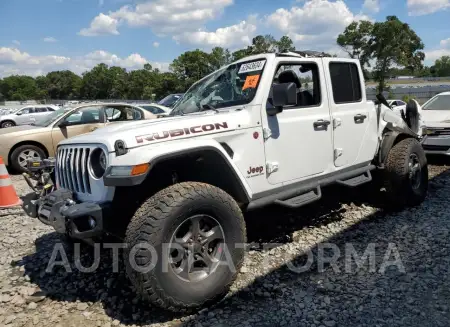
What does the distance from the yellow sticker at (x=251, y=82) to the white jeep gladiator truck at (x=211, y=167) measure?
12 mm

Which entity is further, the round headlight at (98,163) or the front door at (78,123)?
the front door at (78,123)

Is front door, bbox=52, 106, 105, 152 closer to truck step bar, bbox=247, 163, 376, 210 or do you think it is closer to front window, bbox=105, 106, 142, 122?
front window, bbox=105, 106, 142, 122

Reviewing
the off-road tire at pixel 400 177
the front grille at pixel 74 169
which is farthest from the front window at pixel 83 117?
the off-road tire at pixel 400 177

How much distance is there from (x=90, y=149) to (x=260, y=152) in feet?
4.80

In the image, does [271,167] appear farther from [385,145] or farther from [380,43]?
[380,43]

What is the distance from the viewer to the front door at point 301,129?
147 inches

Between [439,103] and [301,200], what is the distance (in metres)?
7.23

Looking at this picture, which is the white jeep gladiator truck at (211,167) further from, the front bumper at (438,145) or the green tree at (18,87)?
the green tree at (18,87)

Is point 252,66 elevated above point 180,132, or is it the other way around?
point 252,66

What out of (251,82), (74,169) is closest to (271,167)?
(251,82)

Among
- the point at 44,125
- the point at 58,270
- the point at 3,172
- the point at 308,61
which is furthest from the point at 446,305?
the point at 44,125

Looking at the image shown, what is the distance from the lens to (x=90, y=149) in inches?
125

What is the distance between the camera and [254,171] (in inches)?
140

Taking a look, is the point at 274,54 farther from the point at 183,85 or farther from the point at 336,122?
the point at 183,85
